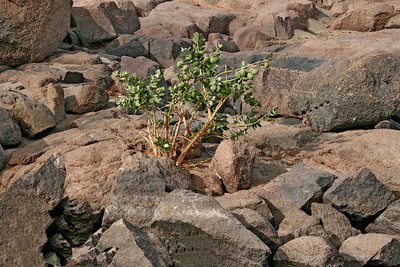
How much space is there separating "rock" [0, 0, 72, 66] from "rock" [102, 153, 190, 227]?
5701 millimetres

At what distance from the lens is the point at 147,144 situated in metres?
5.65

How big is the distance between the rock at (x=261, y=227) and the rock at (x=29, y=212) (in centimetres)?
175

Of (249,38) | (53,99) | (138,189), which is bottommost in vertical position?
(249,38)

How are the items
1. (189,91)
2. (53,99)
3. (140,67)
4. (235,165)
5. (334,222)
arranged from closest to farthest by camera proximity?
(334,222), (235,165), (189,91), (53,99), (140,67)

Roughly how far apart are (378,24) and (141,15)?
8.39 metres

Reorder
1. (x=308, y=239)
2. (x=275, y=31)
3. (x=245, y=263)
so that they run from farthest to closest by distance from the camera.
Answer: (x=275, y=31)
(x=308, y=239)
(x=245, y=263)

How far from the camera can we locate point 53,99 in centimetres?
695

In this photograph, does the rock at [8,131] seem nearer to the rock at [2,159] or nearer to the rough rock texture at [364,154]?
the rock at [2,159]

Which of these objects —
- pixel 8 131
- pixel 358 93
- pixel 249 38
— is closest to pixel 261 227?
pixel 358 93

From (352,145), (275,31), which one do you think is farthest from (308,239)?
(275,31)

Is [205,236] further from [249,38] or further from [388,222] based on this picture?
[249,38]

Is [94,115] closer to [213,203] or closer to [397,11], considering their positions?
[213,203]

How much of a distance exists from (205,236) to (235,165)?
135 centimetres

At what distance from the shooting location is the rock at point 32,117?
6254 millimetres
